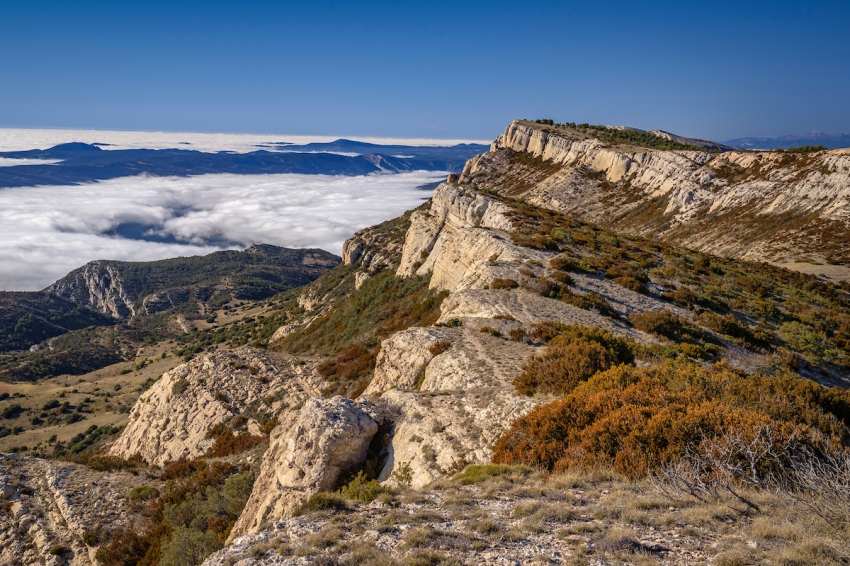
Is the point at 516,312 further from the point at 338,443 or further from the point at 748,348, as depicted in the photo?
the point at 338,443

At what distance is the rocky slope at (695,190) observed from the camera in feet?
146

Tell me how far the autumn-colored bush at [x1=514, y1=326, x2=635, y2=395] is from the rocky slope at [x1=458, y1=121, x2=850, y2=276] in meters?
37.7

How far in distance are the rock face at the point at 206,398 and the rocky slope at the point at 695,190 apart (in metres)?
43.8

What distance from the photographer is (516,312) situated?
17.8 metres

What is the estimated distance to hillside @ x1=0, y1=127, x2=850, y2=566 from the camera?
623cm

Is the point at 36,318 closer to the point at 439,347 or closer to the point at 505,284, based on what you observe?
the point at 505,284

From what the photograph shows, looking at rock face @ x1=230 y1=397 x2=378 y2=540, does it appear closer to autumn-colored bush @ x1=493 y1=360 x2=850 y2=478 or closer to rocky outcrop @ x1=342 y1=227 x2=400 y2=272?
autumn-colored bush @ x1=493 y1=360 x2=850 y2=478

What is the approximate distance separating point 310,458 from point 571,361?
23.1ft

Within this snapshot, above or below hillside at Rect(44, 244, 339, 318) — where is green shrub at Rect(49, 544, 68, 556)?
above

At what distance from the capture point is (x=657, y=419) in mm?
8000

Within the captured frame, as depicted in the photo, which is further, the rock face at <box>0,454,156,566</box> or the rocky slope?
the rocky slope


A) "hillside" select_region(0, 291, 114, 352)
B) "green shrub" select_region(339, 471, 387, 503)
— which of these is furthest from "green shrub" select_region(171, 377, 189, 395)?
"hillside" select_region(0, 291, 114, 352)

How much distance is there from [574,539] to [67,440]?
225 ft

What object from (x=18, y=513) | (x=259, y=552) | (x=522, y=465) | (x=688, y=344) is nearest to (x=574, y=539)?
(x=522, y=465)
